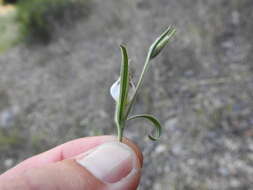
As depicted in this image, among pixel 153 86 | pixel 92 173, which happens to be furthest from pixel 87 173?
pixel 153 86

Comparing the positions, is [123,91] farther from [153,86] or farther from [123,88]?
[153,86]

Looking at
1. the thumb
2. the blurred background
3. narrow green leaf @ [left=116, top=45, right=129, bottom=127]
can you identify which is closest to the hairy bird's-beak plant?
narrow green leaf @ [left=116, top=45, right=129, bottom=127]

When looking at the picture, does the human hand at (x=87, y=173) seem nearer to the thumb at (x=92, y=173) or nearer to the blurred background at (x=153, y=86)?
the thumb at (x=92, y=173)

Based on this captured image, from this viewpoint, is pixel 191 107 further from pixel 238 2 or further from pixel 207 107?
pixel 238 2

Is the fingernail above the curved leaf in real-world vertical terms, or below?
below

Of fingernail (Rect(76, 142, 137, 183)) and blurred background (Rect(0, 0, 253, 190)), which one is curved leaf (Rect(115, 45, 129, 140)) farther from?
blurred background (Rect(0, 0, 253, 190))

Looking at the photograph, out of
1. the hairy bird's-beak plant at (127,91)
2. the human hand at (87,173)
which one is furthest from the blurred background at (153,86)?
the hairy bird's-beak plant at (127,91)

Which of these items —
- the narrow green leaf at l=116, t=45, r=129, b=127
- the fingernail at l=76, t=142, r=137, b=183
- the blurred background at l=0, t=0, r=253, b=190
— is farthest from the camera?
the blurred background at l=0, t=0, r=253, b=190
